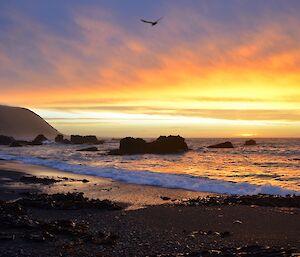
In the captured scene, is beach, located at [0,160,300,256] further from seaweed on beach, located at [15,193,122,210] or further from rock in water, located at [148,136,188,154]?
rock in water, located at [148,136,188,154]

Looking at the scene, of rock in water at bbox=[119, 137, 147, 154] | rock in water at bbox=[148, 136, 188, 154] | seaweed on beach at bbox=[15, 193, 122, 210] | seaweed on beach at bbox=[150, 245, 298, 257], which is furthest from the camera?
rock in water at bbox=[148, 136, 188, 154]

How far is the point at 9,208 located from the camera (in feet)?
43.1

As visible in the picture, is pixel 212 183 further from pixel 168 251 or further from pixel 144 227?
pixel 168 251

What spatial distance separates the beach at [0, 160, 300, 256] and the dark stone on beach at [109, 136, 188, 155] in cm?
5050

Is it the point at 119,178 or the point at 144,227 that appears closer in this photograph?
the point at 144,227

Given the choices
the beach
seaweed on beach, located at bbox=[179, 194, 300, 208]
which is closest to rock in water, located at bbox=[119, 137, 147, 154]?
the beach

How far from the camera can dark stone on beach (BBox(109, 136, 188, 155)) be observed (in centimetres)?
6919

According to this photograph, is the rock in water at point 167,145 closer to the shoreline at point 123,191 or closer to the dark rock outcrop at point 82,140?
the shoreline at point 123,191

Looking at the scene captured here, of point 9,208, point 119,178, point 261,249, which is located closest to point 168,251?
point 261,249

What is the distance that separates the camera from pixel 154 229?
1158 cm

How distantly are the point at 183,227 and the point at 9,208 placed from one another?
19.3 feet

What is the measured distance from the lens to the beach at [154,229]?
9.12m

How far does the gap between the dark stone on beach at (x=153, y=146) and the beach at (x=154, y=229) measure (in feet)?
166

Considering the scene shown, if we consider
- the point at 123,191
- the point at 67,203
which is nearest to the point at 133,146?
the point at 123,191
